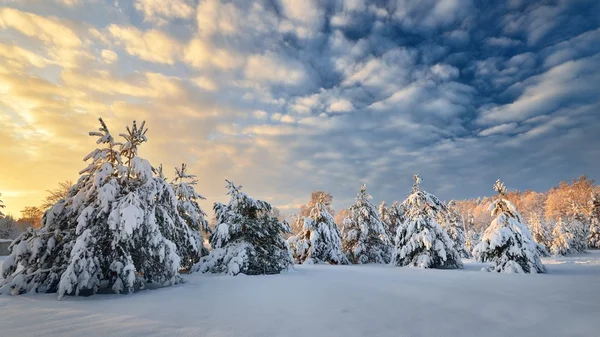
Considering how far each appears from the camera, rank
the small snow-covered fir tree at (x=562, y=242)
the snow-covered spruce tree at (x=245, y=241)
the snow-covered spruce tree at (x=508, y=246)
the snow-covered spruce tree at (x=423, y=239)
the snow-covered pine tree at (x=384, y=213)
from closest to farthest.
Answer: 1. the snow-covered spruce tree at (x=245, y=241)
2. the snow-covered spruce tree at (x=508, y=246)
3. the snow-covered spruce tree at (x=423, y=239)
4. the small snow-covered fir tree at (x=562, y=242)
5. the snow-covered pine tree at (x=384, y=213)

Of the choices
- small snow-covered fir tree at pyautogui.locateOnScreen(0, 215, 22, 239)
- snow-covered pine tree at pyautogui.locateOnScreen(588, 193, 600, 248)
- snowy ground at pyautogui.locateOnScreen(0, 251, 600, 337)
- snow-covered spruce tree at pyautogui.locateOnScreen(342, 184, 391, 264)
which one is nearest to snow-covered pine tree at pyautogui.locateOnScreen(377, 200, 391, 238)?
snow-covered spruce tree at pyautogui.locateOnScreen(342, 184, 391, 264)

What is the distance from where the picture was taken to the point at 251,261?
1241 centimetres

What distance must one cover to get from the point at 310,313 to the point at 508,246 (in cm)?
1366

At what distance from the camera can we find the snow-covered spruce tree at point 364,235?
25.2 meters

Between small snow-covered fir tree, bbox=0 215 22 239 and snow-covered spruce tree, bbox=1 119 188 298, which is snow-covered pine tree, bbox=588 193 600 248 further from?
small snow-covered fir tree, bbox=0 215 22 239

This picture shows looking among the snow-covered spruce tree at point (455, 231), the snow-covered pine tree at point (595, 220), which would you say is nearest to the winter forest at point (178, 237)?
the snow-covered spruce tree at point (455, 231)

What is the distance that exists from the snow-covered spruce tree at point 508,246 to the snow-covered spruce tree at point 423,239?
9.40 feet

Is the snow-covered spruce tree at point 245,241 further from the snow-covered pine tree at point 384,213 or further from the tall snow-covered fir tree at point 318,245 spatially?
the snow-covered pine tree at point 384,213

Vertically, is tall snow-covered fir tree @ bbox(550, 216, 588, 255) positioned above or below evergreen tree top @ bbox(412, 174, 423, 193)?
below

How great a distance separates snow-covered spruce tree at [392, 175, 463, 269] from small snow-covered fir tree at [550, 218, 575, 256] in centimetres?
2216

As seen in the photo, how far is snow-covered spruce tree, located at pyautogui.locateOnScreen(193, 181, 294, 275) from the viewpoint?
489 inches

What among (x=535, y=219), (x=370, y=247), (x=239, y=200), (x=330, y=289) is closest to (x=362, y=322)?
(x=330, y=289)

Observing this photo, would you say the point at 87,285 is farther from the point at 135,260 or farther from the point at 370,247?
the point at 370,247

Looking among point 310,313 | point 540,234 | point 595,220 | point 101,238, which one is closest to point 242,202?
point 101,238
